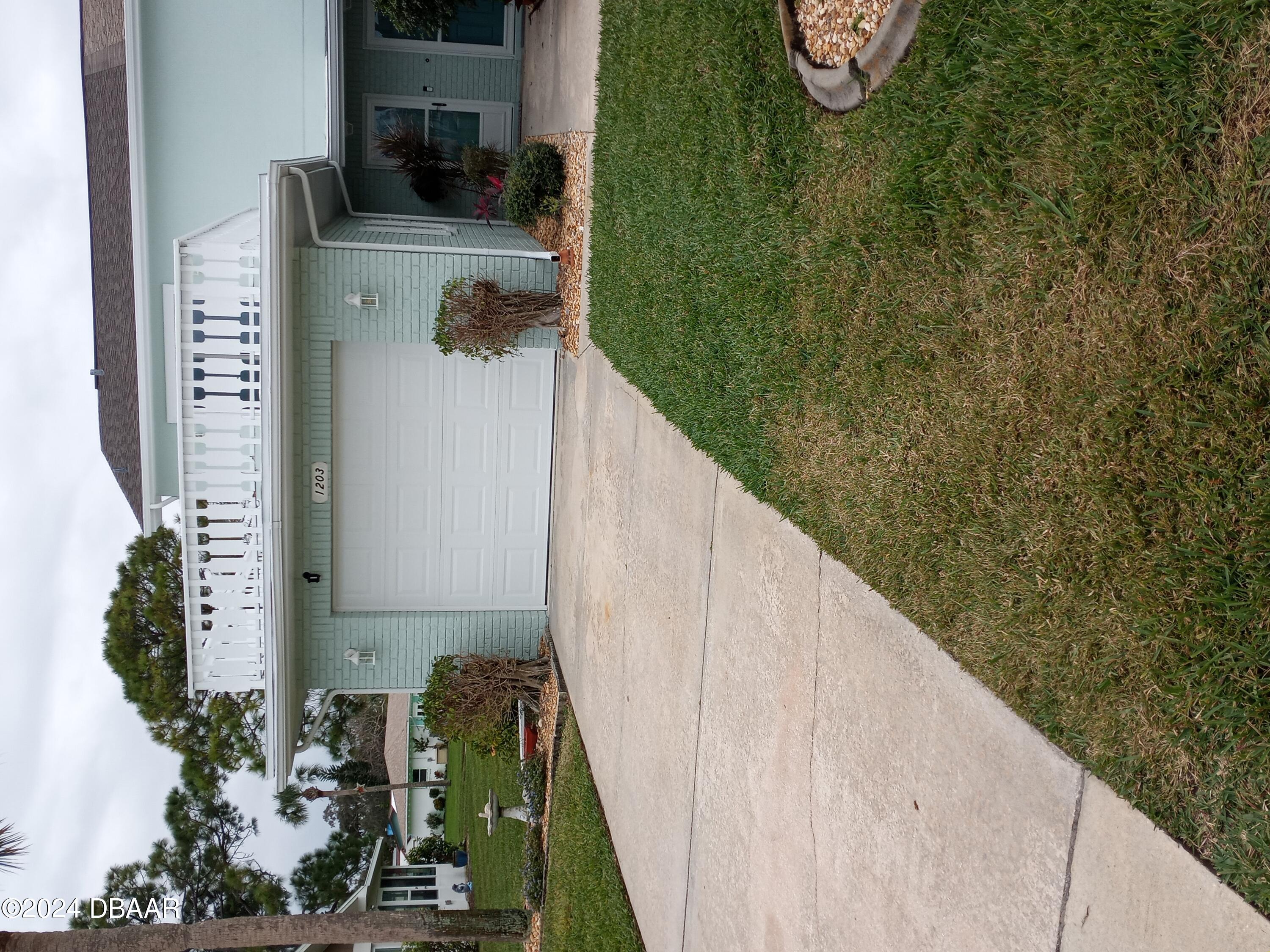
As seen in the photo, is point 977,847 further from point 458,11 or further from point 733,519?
point 458,11

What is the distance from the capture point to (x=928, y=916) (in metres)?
2.94

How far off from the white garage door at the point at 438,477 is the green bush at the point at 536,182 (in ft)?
5.51

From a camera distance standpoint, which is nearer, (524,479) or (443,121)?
(524,479)

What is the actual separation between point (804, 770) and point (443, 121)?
502 inches

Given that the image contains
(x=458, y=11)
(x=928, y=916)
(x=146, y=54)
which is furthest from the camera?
(x=458, y=11)

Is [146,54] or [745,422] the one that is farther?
[146,54]

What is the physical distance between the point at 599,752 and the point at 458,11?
11669 millimetres

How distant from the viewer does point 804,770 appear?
3.88m

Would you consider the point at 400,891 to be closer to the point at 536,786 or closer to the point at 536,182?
the point at 536,786

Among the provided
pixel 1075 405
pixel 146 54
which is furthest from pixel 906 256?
pixel 146 54

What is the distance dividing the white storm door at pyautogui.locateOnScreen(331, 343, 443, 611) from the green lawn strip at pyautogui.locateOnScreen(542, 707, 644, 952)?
8.94ft

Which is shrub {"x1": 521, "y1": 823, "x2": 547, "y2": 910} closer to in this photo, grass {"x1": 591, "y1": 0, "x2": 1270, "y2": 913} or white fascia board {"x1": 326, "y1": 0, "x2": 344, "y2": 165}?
grass {"x1": 591, "y1": 0, "x2": 1270, "y2": 913}

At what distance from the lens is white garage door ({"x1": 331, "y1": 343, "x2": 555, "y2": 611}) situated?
9.78 m

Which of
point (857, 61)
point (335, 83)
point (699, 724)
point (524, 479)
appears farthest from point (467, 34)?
point (699, 724)
